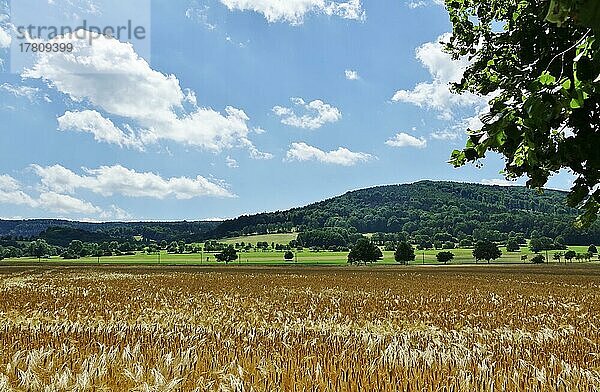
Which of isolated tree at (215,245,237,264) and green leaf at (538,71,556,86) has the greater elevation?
green leaf at (538,71,556,86)

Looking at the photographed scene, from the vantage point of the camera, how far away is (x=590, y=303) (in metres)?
26.6

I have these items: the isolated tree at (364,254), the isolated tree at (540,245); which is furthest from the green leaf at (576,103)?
the isolated tree at (540,245)

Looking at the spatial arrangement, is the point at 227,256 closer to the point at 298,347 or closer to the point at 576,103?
the point at 298,347

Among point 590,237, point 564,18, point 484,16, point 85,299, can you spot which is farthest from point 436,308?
point 590,237

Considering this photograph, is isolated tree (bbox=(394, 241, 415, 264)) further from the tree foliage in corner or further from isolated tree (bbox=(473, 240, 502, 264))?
the tree foliage in corner

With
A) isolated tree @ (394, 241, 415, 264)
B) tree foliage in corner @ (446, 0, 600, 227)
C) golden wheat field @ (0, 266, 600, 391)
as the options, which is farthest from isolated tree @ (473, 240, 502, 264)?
tree foliage in corner @ (446, 0, 600, 227)

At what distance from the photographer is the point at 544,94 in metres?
2.49

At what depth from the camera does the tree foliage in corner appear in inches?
96.4

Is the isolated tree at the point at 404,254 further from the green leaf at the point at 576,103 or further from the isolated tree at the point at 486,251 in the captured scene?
the green leaf at the point at 576,103

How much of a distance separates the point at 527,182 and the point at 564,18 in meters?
2.47

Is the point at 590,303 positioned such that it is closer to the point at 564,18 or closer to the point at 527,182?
the point at 527,182

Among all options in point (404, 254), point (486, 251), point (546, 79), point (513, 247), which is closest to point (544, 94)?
point (546, 79)

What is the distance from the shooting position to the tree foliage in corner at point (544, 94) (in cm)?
245

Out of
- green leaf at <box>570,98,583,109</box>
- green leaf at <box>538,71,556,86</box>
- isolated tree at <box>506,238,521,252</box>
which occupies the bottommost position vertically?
isolated tree at <box>506,238,521,252</box>
